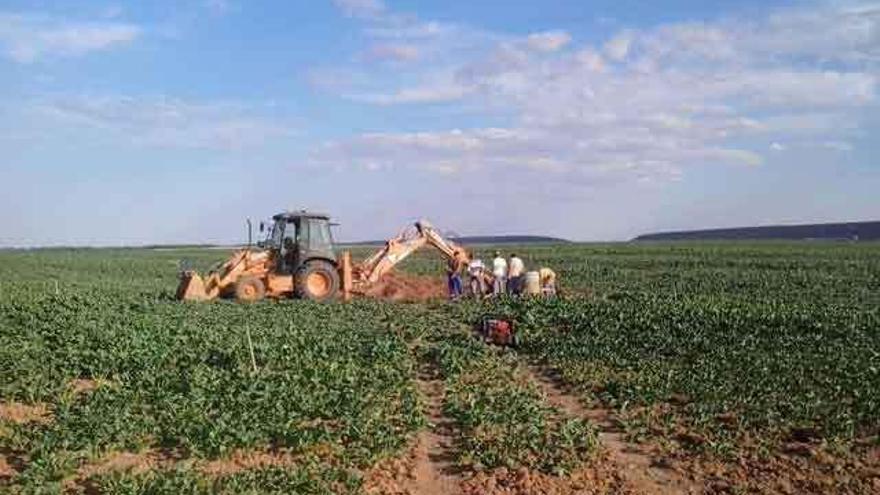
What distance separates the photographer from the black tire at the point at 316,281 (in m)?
25.0

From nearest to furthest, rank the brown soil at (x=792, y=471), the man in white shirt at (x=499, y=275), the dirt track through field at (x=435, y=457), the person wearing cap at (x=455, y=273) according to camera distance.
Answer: the brown soil at (x=792, y=471) < the dirt track through field at (x=435, y=457) < the man in white shirt at (x=499, y=275) < the person wearing cap at (x=455, y=273)

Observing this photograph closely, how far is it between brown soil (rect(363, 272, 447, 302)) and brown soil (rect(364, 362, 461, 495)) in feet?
50.5

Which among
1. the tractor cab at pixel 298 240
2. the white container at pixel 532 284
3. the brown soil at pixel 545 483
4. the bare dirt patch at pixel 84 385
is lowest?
the brown soil at pixel 545 483

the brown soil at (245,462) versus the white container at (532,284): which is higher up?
the white container at (532,284)

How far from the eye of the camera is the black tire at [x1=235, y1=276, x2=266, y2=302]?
2509 cm

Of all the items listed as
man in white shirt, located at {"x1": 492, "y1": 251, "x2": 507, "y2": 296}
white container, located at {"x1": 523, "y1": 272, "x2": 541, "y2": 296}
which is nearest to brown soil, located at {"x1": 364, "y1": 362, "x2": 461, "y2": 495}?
white container, located at {"x1": 523, "y1": 272, "x2": 541, "y2": 296}

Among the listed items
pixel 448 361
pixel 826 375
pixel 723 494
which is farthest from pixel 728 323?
pixel 723 494

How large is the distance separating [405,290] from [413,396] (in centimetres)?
1665

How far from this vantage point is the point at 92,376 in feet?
46.3

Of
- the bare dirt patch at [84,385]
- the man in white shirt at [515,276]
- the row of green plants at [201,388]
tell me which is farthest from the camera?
the man in white shirt at [515,276]

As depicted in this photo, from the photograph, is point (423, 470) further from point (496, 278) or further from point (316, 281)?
point (496, 278)

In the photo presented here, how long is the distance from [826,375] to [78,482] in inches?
404

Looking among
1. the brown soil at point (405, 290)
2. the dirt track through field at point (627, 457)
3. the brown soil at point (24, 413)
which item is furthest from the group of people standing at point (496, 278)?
the brown soil at point (24, 413)

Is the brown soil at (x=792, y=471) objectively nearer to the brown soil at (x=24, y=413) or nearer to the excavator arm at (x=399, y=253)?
the brown soil at (x=24, y=413)
